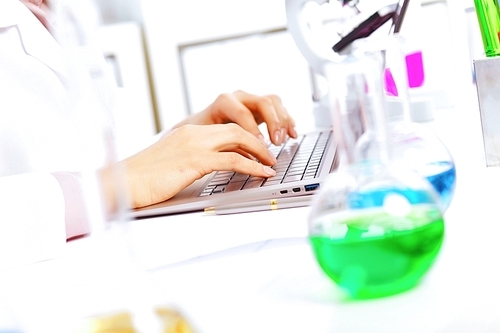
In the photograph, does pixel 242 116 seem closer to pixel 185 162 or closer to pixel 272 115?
pixel 272 115

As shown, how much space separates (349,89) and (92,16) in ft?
0.63

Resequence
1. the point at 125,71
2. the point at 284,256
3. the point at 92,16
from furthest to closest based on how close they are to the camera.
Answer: the point at 125,71, the point at 284,256, the point at 92,16

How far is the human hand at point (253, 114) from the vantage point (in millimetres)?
1131

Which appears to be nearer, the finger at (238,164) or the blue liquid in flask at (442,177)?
the blue liquid in flask at (442,177)

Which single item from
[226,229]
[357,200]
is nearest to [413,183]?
[357,200]

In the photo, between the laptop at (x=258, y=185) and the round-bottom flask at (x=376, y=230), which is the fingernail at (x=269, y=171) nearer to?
the laptop at (x=258, y=185)

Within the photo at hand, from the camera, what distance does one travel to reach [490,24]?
0.79 metres

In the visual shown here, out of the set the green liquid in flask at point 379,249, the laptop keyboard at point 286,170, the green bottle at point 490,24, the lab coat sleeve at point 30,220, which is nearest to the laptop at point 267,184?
the laptop keyboard at point 286,170

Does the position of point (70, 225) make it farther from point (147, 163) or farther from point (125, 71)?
point (125, 71)

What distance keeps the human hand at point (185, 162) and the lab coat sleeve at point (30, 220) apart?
0.11 meters

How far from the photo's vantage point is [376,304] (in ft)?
1.44

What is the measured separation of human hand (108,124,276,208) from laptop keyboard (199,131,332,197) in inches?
0.8

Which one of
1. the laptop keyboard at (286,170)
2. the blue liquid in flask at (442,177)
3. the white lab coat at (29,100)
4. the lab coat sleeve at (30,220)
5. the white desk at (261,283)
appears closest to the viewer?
the white desk at (261,283)

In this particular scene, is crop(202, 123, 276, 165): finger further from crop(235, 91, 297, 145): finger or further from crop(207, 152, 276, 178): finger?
crop(235, 91, 297, 145): finger
